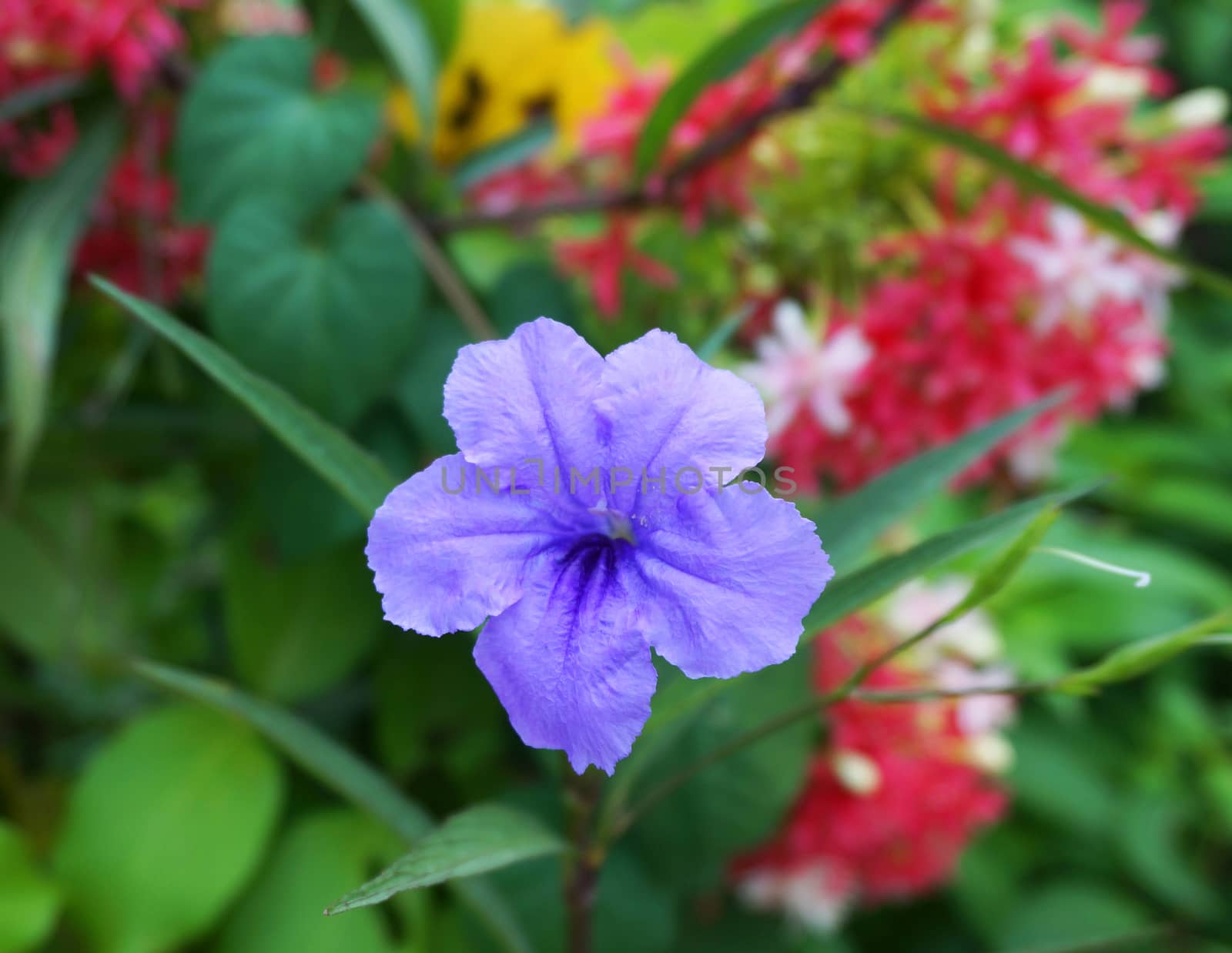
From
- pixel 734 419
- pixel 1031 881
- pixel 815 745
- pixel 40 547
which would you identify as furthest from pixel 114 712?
pixel 1031 881

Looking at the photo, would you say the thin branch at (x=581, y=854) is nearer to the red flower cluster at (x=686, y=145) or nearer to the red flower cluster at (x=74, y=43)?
the red flower cluster at (x=686, y=145)

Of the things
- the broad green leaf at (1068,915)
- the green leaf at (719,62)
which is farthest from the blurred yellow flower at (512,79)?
the broad green leaf at (1068,915)

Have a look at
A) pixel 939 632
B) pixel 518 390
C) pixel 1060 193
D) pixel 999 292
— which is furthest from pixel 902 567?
pixel 939 632

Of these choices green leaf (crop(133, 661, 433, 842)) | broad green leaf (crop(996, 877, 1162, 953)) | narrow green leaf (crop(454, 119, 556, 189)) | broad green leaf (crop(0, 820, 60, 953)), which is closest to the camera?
green leaf (crop(133, 661, 433, 842))

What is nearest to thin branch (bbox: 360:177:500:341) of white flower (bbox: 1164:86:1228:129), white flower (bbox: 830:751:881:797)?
white flower (bbox: 830:751:881:797)

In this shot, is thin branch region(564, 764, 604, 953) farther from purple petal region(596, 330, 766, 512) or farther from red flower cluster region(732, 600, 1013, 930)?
red flower cluster region(732, 600, 1013, 930)

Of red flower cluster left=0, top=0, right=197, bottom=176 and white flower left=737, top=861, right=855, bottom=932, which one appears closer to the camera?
red flower cluster left=0, top=0, right=197, bottom=176

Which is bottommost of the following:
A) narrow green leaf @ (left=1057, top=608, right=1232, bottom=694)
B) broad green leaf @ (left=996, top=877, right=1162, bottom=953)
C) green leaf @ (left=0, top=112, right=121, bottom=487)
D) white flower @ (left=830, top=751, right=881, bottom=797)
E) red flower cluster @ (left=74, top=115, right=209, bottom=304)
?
broad green leaf @ (left=996, top=877, right=1162, bottom=953)

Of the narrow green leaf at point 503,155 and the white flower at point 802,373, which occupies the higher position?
the narrow green leaf at point 503,155
